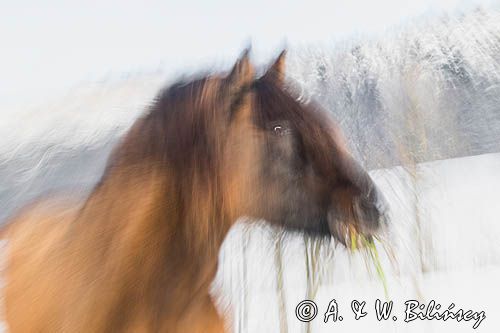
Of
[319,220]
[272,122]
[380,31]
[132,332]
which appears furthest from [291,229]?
[380,31]

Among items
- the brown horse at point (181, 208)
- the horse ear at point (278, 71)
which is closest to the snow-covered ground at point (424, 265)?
the brown horse at point (181, 208)

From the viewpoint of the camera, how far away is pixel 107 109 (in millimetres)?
782

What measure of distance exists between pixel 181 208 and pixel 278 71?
0.86ft

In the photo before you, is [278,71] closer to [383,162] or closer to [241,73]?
[241,73]

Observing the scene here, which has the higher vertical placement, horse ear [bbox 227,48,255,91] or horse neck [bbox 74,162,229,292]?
horse ear [bbox 227,48,255,91]

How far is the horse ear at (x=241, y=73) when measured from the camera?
0.67 metres

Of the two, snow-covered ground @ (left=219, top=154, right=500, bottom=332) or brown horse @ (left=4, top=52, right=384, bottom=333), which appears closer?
brown horse @ (left=4, top=52, right=384, bottom=333)

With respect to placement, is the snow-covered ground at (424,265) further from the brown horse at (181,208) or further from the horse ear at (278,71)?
the horse ear at (278,71)

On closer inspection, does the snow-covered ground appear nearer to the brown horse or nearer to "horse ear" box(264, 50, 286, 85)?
the brown horse

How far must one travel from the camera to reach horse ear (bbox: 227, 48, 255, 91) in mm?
668

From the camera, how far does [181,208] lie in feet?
2.13

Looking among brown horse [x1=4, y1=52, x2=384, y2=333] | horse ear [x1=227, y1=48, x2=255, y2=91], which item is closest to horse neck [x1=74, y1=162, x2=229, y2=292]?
brown horse [x1=4, y1=52, x2=384, y2=333]

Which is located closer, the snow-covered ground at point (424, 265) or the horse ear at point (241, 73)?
the horse ear at point (241, 73)

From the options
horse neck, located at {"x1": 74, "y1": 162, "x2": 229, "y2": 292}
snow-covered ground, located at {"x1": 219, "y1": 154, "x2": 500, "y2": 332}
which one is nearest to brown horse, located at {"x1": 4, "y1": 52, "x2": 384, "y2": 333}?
horse neck, located at {"x1": 74, "y1": 162, "x2": 229, "y2": 292}
